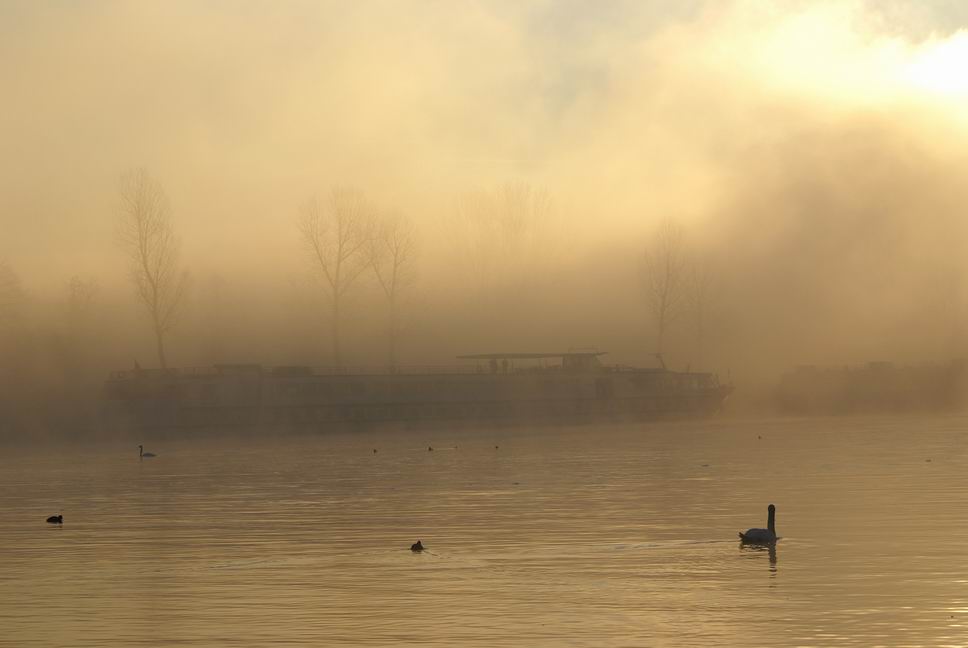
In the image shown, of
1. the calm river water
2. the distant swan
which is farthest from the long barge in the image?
the distant swan

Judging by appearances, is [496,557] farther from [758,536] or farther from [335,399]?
[335,399]

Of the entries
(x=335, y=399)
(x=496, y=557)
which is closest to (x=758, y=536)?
(x=496, y=557)

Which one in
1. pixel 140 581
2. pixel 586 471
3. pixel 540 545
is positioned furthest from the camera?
pixel 586 471

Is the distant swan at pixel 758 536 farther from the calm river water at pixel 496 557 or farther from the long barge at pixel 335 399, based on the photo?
the long barge at pixel 335 399

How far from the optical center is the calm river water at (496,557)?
94.4 feet

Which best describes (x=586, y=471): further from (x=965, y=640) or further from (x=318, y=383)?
(x=318, y=383)

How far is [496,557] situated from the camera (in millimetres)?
40156

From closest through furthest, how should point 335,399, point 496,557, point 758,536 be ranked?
1. point 496,557
2. point 758,536
3. point 335,399

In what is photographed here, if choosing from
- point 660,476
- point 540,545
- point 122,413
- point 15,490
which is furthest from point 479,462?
point 122,413

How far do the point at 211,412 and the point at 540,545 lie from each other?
13400 cm

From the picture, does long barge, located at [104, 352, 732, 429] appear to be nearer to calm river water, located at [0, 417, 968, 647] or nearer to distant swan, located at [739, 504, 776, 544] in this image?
calm river water, located at [0, 417, 968, 647]

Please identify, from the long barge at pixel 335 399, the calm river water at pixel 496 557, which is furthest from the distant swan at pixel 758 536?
the long barge at pixel 335 399

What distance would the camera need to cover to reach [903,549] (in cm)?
3978

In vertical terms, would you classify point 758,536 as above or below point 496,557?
above
